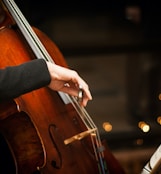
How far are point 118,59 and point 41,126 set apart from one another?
0.97 meters

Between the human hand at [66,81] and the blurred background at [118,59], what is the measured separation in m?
0.73

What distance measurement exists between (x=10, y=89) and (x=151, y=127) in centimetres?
125

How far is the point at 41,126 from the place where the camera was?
1.02 metres

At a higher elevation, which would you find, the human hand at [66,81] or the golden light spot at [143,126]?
the human hand at [66,81]

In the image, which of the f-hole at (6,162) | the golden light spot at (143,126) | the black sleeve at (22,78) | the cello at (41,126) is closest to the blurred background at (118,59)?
the golden light spot at (143,126)

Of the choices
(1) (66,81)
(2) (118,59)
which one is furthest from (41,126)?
(2) (118,59)

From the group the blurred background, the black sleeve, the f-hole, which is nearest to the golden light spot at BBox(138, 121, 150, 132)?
the blurred background

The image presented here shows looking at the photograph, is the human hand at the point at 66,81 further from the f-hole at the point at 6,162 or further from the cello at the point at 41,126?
the f-hole at the point at 6,162

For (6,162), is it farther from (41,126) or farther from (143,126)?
(143,126)

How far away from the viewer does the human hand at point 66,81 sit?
88cm

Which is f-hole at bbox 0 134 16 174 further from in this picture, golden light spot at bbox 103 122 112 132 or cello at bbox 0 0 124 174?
golden light spot at bbox 103 122 112 132

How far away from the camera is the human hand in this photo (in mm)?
878

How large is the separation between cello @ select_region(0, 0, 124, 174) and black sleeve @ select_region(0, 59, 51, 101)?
13cm

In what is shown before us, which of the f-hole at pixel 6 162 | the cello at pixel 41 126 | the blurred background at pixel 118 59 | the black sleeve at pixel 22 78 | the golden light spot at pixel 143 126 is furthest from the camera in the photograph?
the golden light spot at pixel 143 126
